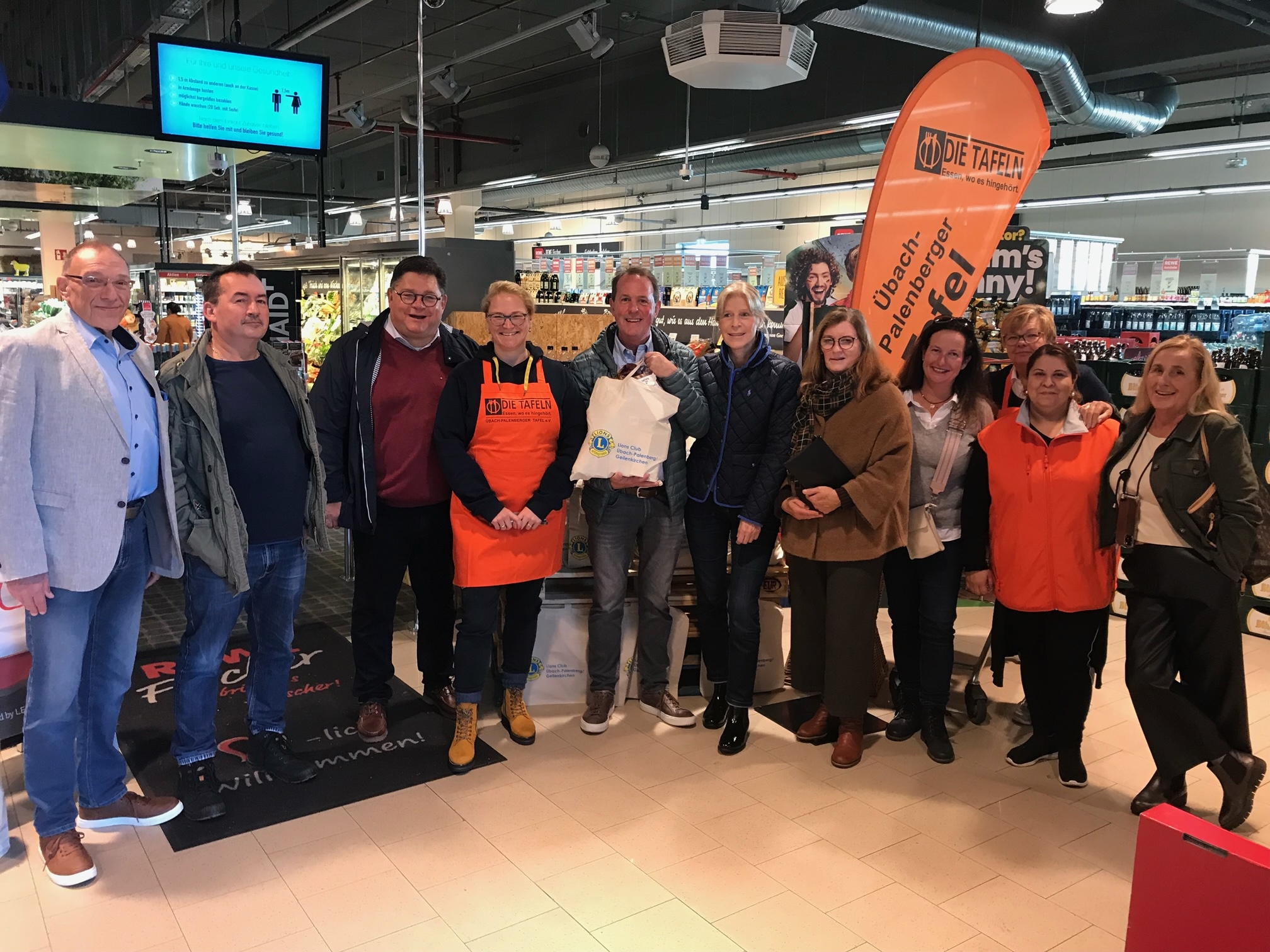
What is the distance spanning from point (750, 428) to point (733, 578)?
0.59m

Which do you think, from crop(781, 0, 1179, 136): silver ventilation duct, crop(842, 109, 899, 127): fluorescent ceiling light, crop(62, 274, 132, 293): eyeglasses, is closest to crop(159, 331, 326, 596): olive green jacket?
crop(62, 274, 132, 293): eyeglasses

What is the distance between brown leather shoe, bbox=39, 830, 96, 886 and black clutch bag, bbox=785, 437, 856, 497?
8.24ft

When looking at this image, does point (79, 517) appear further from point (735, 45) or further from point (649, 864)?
point (735, 45)

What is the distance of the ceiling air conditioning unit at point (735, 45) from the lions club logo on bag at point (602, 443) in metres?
2.62

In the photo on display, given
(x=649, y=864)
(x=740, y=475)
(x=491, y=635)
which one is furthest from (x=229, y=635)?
(x=740, y=475)

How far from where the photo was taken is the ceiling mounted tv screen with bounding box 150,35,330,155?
5.32m

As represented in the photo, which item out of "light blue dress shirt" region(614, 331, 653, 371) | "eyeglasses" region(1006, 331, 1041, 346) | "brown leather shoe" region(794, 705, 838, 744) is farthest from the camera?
"eyeglasses" region(1006, 331, 1041, 346)

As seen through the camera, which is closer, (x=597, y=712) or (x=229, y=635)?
(x=229, y=635)

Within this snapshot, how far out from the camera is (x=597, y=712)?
3693mm

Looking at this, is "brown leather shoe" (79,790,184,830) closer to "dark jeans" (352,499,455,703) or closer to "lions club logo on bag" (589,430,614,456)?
"dark jeans" (352,499,455,703)

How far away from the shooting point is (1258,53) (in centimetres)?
838

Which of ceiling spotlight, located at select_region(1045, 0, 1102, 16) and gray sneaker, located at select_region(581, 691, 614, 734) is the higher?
ceiling spotlight, located at select_region(1045, 0, 1102, 16)

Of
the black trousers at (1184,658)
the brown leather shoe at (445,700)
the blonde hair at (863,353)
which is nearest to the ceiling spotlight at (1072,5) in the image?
the blonde hair at (863,353)

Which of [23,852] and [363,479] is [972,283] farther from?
[23,852]
